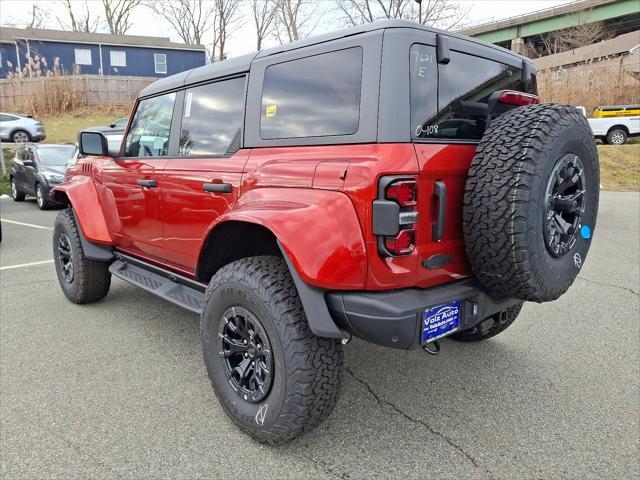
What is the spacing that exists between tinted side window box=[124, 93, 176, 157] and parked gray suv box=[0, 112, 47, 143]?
18.8m

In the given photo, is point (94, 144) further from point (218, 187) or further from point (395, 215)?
point (395, 215)

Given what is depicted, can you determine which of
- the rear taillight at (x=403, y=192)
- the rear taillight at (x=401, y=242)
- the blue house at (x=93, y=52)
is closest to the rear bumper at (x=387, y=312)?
the rear taillight at (x=401, y=242)

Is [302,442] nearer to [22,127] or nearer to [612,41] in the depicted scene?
[22,127]

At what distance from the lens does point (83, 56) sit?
3409cm

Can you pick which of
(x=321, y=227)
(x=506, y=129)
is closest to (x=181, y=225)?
(x=321, y=227)

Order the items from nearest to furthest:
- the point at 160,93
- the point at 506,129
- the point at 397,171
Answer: the point at 397,171, the point at 506,129, the point at 160,93

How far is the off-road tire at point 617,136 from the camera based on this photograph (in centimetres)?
1972

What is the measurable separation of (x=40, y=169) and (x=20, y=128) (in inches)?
409

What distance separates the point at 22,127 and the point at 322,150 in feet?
69.9

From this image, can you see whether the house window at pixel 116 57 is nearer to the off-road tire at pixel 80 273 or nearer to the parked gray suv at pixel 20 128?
the parked gray suv at pixel 20 128

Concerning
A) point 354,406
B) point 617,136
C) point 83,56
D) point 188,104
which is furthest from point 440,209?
point 83,56

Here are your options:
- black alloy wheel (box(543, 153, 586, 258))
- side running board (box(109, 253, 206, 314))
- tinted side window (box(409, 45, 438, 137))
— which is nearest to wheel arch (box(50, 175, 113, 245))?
side running board (box(109, 253, 206, 314))

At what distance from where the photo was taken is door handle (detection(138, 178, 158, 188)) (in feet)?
11.1

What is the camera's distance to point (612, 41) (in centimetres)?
3731
